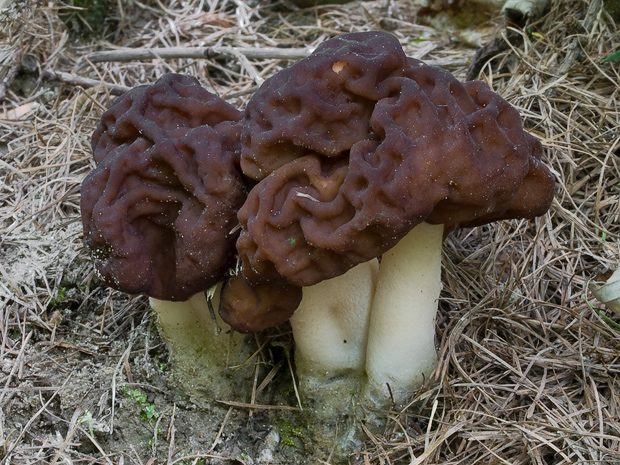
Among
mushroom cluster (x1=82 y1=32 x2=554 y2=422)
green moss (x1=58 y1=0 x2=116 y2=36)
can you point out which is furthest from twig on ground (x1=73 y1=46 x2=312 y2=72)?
mushroom cluster (x1=82 y1=32 x2=554 y2=422)

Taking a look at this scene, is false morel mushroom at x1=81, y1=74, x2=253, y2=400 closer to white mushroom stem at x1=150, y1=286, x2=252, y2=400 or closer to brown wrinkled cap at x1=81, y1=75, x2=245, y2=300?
brown wrinkled cap at x1=81, y1=75, x2=245, y2=300

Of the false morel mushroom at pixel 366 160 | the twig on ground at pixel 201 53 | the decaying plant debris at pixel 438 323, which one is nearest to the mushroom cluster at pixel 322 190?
the false morel mushroom at pixel 366 160

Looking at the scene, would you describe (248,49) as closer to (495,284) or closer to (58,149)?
(58,149)

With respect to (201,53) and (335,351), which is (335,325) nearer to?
(335,351)

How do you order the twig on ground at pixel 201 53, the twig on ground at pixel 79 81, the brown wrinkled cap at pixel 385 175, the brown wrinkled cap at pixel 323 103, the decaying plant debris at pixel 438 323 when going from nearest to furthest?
1. the brown wrinkled cap at pixel 385 175
2. the brown wrinkled cap at pixel 323 103
3. the decaying plant debris at pixel 438 323
4. the twig on ground at pixel 79 81
5. the twig on ground at pixel 201 53

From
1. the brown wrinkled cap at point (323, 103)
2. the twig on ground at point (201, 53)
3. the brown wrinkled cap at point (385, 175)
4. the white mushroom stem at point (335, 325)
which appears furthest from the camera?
the twig on ground at point (201, 53)

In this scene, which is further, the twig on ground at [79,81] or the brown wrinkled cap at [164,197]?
the twig on ground at [79,81]

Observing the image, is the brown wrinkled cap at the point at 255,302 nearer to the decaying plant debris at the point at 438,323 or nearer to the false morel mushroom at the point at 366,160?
the false morel mushroom at the point at 366,160

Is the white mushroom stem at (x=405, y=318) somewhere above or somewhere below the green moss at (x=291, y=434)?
above
